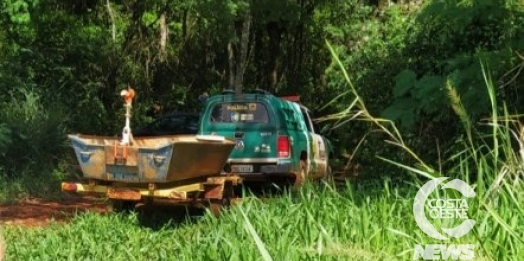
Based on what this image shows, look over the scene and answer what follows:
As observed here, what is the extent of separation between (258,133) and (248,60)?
14664 mm

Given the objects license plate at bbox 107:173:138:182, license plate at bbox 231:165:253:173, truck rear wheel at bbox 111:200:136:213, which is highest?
license plate at bbox 107:173:138:182

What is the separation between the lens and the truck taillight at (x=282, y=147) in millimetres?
11648

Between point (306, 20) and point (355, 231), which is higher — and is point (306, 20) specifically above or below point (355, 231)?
above

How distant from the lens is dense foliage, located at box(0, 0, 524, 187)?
7.57 metres

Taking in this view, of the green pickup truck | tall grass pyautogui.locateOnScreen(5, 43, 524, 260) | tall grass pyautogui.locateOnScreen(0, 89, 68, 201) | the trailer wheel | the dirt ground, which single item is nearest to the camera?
tall grass pyautogui.locateOnScreen(5, 43, 524, 260)

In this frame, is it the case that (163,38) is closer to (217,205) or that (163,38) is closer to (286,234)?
(217,205)

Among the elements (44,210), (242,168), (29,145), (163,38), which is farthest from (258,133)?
(163,38)

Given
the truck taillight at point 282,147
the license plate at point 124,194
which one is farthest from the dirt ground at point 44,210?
the truck taillight at point 282,147

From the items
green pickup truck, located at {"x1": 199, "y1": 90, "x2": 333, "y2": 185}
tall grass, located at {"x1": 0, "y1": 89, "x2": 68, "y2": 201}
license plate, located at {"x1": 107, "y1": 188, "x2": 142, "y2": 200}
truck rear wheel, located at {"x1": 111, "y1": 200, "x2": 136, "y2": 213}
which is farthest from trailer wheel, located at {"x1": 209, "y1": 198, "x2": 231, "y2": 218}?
tall grass, located at {"x1": 0, "y1": 89, "x2": 68, "y2": 201}

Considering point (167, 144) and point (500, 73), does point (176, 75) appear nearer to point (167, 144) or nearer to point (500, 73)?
point (167, 144)

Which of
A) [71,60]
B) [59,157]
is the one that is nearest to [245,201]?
[59,157]

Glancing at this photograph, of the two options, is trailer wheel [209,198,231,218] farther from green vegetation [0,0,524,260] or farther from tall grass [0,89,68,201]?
tall grass [0,89,68,201]

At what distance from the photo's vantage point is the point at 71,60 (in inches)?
822

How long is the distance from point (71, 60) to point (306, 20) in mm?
7814
